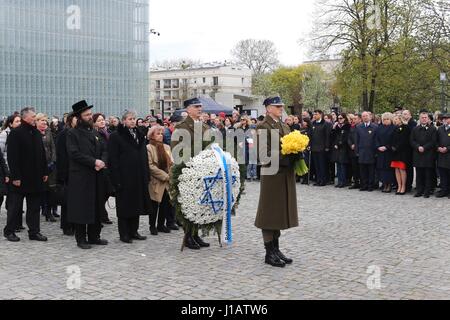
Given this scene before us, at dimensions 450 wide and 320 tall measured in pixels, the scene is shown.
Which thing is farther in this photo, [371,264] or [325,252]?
[325,252]

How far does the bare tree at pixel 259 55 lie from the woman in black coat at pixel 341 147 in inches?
3245

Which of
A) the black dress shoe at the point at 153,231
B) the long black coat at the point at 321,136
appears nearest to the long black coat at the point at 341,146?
the long black coat at the point at 321,136

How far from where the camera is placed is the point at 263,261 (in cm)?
805

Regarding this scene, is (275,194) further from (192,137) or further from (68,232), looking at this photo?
(68,232)

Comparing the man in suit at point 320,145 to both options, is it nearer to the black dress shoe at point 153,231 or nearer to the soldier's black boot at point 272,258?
the black dress shoe at point 153,231

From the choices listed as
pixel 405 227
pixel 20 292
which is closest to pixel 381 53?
pixel 405 227

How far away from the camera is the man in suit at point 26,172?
9414mm

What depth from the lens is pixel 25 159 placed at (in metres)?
9.48

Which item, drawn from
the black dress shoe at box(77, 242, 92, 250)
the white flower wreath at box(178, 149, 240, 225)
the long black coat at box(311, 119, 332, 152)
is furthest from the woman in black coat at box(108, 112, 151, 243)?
the long black coat at box(311, 119, 332, 152)

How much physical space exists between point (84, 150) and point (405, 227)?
5.86m

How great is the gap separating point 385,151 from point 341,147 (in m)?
1.50

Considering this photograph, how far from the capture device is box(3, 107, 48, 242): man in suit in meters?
9.41

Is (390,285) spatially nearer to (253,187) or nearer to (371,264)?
(371,264)

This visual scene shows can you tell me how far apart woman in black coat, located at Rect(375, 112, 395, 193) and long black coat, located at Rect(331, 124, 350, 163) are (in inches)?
44.3
